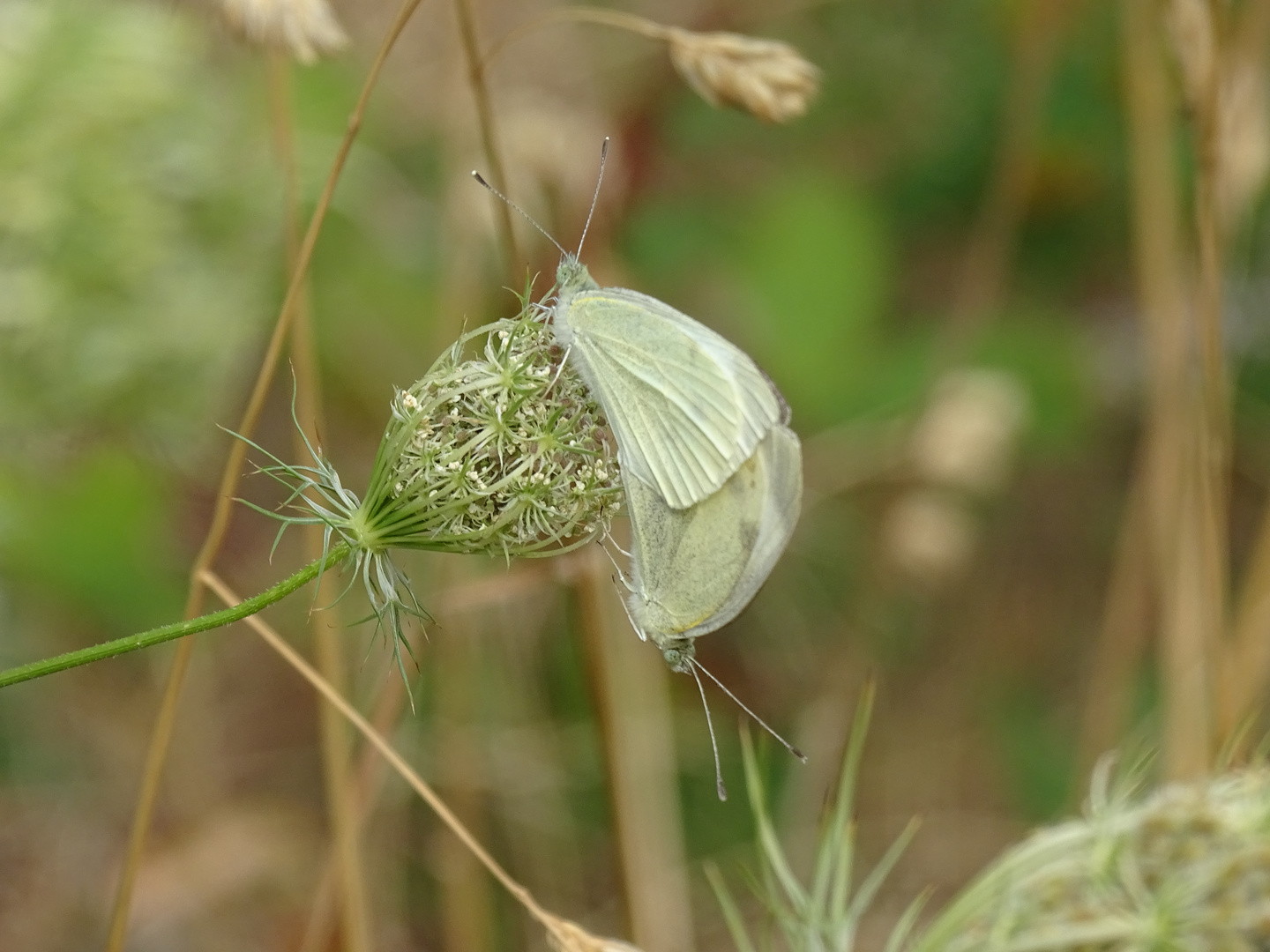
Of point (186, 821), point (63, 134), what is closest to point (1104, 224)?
point (63, 134)

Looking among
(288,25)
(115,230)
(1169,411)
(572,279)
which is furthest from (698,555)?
(1169,411)

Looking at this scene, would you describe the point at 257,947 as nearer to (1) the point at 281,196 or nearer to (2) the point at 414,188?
(1) the point at 281,196

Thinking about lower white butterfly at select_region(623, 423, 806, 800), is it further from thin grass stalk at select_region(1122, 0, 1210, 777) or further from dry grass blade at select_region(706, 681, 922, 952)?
thin grass stalk at select_region(1122, 0, 1210, 777)

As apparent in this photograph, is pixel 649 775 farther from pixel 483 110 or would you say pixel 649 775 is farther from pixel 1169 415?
pixel 483 110

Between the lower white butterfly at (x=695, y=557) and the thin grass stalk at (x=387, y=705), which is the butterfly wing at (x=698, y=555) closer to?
the lower white butterfly at (x=695, y=557)

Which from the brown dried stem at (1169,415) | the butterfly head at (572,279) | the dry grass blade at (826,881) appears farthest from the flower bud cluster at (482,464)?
the brown dried stem at (1169,415)

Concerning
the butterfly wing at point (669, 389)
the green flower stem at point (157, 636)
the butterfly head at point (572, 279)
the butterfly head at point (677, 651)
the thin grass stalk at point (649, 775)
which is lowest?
the thin grass stalk at point (649, 775)

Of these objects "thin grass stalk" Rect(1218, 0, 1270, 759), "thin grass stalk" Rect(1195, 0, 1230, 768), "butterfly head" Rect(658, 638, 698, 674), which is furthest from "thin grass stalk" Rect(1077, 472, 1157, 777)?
"butterfly head" Rect(658, 638, 698, 674)
